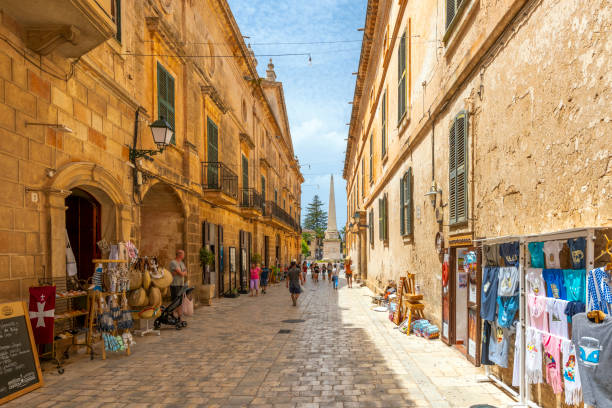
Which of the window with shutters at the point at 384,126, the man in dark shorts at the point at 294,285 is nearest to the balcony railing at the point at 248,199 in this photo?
the man in dark shorts at the point at 294,285


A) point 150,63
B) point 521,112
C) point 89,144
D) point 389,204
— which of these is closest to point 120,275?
point 89,144

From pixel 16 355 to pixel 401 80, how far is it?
36.3 ft

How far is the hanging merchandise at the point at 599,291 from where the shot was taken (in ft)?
10.2

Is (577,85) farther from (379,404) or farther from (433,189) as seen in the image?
(433,189)

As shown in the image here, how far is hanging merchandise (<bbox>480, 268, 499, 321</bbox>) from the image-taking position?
5.11 metres

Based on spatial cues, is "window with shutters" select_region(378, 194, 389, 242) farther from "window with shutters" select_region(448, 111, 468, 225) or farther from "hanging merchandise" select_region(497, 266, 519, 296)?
"hanging merchandise" select_region(497, 266, 519, 296)

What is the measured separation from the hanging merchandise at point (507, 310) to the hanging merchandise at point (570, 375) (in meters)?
0.97

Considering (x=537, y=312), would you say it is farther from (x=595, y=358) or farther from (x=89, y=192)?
(x=89, y=192)

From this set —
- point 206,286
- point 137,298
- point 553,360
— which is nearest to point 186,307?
point 137,298

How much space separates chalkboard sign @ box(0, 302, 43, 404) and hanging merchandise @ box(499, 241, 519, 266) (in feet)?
20.2

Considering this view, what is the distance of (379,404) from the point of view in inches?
189

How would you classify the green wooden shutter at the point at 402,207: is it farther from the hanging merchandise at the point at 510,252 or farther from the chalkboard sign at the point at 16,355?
the chalkboard sign at the point at 16,355

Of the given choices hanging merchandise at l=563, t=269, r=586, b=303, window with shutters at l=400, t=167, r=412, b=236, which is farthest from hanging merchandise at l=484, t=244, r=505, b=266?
window with shutters at l=400, t=167, r=412, b=236

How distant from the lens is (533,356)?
4.16 meters
